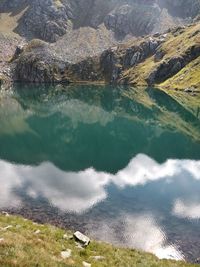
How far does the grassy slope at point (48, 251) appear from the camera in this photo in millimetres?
26312

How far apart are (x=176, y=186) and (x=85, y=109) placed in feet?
368

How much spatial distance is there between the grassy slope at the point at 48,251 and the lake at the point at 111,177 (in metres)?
8.69

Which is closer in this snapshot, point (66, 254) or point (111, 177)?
point (66, 254)

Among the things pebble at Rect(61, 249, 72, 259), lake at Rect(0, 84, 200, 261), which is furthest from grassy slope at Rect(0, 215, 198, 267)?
lake at Rect(0, 84, 200, 261)

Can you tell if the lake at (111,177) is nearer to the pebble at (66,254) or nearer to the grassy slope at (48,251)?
the grassy slope at (48,251)

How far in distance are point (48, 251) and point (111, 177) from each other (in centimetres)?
4593

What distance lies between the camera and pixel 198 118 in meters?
149

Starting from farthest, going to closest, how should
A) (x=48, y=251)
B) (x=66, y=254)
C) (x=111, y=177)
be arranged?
(x=111, y=177), (x=66, y=254), (x=48, y=251)

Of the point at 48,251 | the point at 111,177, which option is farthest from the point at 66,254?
the point at 111,177

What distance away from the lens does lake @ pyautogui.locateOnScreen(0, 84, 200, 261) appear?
163ft

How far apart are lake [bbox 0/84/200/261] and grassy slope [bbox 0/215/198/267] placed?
869 centimetres

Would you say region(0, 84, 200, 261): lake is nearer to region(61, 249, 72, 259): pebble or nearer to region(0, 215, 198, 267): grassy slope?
region(0, 215, 198, 267): grassy slope

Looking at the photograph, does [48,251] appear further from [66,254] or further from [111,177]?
[111,177]

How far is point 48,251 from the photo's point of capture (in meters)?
29.9
